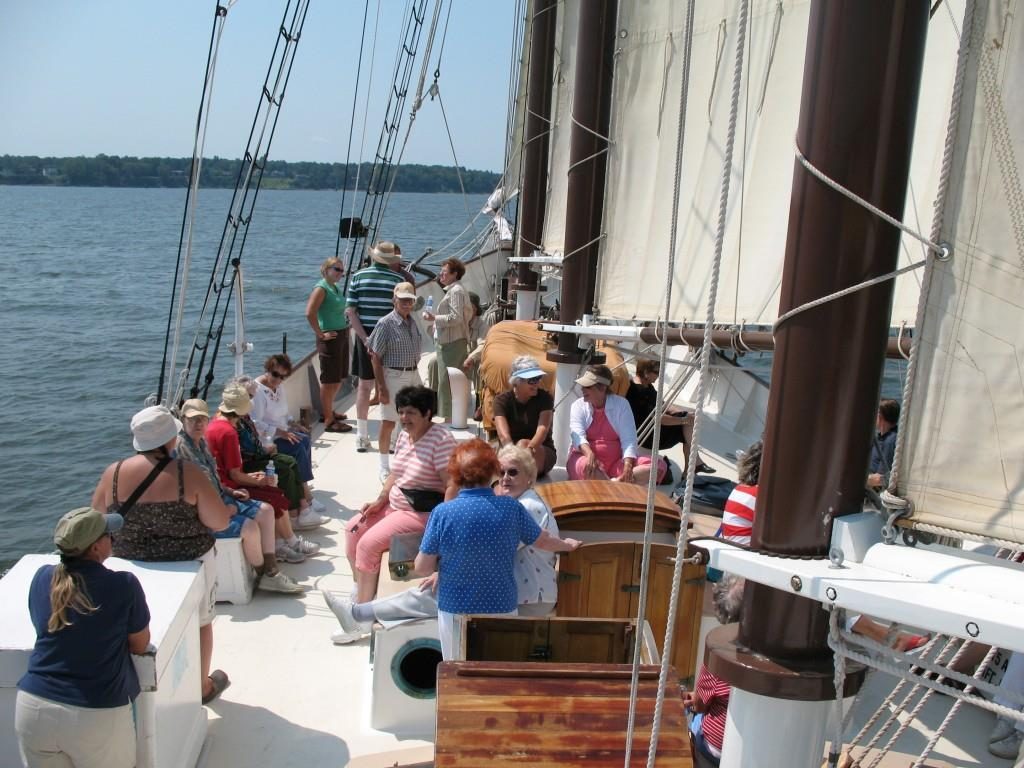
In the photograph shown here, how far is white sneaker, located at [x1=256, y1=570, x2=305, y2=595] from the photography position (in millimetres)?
5160

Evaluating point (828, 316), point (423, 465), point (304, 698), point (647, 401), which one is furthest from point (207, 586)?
point (647, 401)

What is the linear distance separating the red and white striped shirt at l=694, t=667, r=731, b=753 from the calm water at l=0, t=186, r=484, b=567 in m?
8.26

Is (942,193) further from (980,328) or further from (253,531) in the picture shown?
(253,531)

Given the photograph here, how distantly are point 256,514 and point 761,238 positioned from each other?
2.88 meters

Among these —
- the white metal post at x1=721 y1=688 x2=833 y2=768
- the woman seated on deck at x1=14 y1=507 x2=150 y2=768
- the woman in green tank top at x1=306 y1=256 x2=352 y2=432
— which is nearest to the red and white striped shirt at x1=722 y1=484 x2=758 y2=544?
the white metal post at x1=721 y1=688 x2=833 y2=768

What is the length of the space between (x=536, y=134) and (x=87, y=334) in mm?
16838

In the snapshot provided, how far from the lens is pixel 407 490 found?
461cm

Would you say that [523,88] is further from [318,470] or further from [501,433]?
[501,433]

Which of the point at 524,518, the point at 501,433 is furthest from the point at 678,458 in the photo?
the point at 524,518

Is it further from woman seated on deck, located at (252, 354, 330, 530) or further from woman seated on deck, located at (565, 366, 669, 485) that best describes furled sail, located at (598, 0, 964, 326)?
woman seated on deck, located at (252, 354, 330, 530)

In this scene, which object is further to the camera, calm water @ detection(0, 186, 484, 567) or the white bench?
calm water @ detection(0, 186, 484, 567)

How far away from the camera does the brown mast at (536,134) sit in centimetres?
982

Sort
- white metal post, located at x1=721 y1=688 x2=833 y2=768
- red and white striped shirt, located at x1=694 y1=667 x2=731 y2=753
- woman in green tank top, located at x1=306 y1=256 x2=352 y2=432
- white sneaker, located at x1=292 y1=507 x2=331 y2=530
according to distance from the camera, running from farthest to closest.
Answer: woman in green tank top, located at x1=306 y1=256 x2=352 y2=432, white sneaker, located at x1=292 y1=507 x2=331 y2=530, red and white striped shirt, located at x1=694 y1=667 x2=731 y2=753, white metal post, located at x1=721 y1=688 x2=833 y2=768

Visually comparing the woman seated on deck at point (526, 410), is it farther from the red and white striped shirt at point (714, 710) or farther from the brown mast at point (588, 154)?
the red and white striped shirt at point (714, 710)
